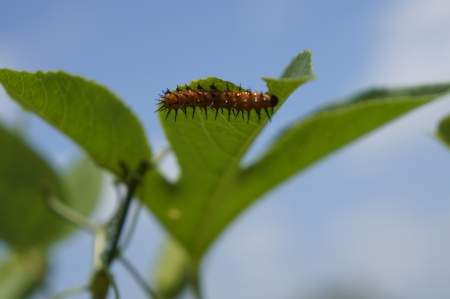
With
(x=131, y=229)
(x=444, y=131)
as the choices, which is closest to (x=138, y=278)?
(x=131, y=229)

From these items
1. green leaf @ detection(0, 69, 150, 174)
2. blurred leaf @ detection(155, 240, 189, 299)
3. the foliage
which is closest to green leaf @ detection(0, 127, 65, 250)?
the foliage

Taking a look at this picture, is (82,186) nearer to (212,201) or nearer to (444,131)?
(212,201)

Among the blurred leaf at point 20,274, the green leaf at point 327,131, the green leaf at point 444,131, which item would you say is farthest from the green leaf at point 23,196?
the green leaf at point 444,131

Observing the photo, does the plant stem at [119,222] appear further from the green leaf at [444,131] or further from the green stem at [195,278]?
the green leaf at [444,131]

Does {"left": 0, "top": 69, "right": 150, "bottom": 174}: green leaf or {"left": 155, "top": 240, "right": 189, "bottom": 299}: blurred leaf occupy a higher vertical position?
{"left": 0, "top": 69, "right": 150, "bottom": 174}: green leaf

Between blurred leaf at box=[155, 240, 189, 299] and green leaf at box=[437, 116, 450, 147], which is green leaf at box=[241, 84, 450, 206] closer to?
green leaf at box=[437, 116, 450, 147]

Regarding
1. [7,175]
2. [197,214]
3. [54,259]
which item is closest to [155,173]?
[197,214]

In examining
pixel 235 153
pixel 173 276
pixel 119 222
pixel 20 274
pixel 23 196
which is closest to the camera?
pixel 119 222
